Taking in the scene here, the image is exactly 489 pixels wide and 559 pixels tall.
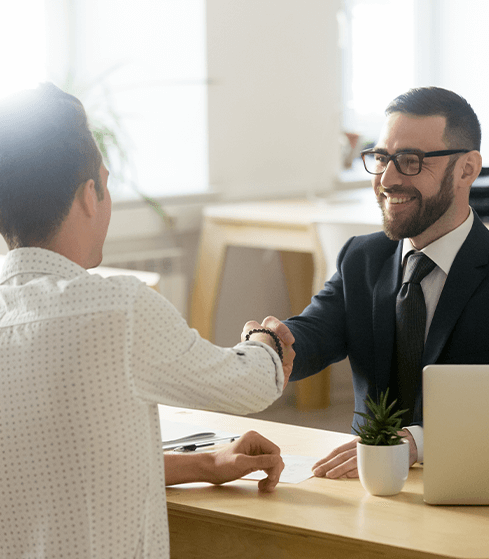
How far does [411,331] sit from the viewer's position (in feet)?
6.01

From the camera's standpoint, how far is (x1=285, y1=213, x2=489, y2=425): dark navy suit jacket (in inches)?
70.7

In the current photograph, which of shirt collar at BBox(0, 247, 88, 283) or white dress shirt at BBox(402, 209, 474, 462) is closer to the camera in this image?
shirt collar at BBox(0, 247, 88, 283)

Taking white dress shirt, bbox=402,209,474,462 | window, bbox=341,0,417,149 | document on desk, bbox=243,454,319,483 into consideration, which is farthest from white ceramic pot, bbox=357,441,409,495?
window, bbox=341,0,417,149

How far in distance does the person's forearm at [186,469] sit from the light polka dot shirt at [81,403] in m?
0.24

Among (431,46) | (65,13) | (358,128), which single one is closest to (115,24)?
(65,13)

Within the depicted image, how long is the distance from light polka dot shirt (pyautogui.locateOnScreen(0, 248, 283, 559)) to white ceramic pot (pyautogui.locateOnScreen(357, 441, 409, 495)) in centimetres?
34

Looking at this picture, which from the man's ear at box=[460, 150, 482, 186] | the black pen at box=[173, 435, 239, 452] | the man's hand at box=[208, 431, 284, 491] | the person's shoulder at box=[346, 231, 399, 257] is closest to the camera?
the man's hand at box=[208, 431, 284, 491]

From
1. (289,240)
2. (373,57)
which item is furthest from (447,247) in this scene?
(373,57)

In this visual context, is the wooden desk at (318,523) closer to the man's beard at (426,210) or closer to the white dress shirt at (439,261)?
the white dress shirt at (439,261)

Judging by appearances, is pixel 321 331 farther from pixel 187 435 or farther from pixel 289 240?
pixel 289 240

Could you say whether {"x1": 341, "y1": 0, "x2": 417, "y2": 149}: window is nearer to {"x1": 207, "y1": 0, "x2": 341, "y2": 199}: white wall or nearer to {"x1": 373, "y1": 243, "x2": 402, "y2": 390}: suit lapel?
{"x1": 207, "y1": 0, "x2": 341, "y2": 199}: white wall

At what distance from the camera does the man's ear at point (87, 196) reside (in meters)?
1.18

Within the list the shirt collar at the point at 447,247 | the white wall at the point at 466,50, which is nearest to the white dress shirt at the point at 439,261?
the shirt collar at the point at 447,247

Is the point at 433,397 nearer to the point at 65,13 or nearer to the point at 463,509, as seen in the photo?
the point at 463,509
